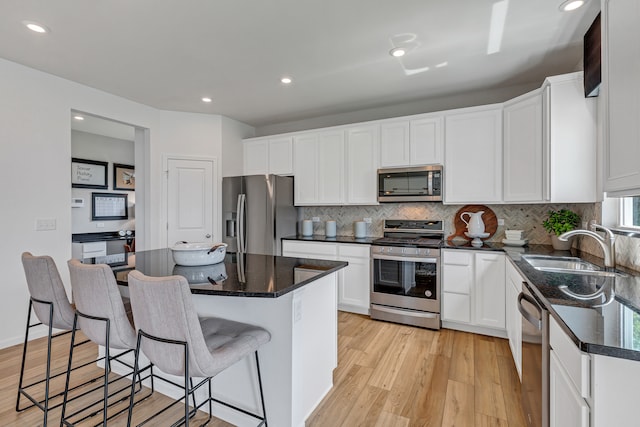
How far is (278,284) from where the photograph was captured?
152 centimetres

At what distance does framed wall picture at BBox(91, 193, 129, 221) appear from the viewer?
18.3 ft

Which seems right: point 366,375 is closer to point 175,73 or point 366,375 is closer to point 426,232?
point 426,232

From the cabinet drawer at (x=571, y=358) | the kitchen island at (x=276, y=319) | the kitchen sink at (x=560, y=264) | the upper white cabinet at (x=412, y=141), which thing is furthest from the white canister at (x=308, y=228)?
the cabinet drawer at (x=571, y=358)

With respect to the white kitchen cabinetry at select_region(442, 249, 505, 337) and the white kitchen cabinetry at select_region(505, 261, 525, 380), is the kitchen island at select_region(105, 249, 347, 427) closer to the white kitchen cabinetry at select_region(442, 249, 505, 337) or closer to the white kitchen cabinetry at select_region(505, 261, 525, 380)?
the white kitchen cabinetry at select_region(505, 261, 525, 380)

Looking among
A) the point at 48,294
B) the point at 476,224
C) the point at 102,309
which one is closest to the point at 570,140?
the point at 476,224

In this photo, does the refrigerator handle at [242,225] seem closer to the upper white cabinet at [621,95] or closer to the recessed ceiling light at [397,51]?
the recessed ceiling light at [397,51]

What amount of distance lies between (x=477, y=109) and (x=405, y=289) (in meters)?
2.12

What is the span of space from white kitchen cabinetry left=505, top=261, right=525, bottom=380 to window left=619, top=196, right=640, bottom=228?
2.64ft

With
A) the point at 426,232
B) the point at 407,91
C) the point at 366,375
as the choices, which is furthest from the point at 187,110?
the point at 366,375

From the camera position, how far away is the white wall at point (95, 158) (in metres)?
5.31

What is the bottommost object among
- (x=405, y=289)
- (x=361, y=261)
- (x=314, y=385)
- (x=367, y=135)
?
(x=314, y=385)

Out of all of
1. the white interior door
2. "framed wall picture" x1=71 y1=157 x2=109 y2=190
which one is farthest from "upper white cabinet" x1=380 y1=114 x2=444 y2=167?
"framed wall picture" x1=71 y1=157 x2=109 y2=190

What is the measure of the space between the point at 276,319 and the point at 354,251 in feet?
7.09

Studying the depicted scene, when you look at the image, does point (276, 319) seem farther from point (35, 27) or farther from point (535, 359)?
point (35, 27)
